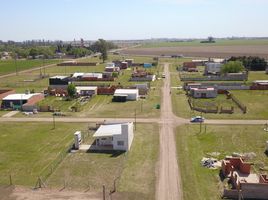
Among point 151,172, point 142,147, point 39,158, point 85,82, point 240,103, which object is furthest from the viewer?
point 85,82

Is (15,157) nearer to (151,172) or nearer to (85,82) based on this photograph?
(151,172)

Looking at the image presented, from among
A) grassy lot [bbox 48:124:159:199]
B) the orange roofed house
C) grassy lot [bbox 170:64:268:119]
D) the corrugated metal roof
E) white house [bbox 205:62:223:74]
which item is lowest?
grassy lot [bbox 48:124:159:199]

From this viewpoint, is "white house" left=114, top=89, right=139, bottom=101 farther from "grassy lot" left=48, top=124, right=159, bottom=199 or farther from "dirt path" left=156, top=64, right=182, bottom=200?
"grassy lot" left=48, top=124, right=159, bottom=199

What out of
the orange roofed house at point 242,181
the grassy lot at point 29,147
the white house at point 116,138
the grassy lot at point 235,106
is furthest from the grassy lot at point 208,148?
the grassy lot at point 29,147

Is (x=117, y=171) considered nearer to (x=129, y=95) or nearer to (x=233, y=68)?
(x=129, y=95)

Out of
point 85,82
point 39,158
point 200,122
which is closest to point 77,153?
point 39,158

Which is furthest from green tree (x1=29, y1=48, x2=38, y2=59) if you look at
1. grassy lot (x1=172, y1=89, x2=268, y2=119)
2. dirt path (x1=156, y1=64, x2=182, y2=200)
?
dirt path (x1=156, y1=64, x2=182, y2=200)
